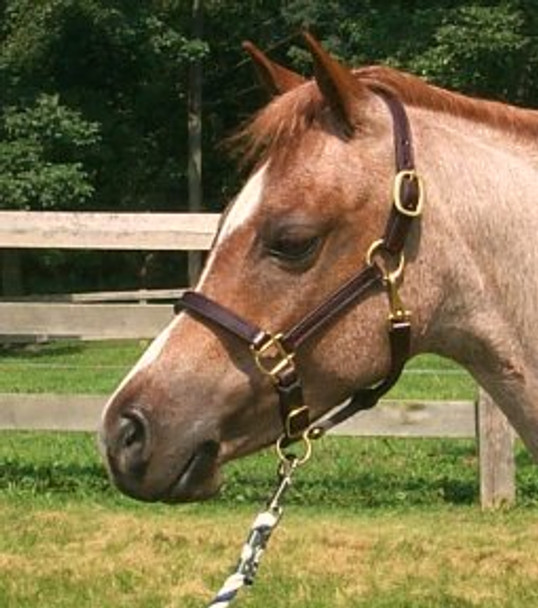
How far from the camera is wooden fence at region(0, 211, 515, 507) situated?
6871 millimetres

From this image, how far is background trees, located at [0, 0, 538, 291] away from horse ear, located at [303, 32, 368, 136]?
2178 cm

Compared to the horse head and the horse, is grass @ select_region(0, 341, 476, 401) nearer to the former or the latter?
the horse

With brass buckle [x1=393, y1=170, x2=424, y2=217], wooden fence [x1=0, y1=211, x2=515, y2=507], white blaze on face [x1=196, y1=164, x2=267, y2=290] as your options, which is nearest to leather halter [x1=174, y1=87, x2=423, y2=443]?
brass buckle [x1=393, y1=170, x2=424, y2=217]

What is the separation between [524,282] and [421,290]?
0.23 m

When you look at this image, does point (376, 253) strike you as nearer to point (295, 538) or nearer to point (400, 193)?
point (400, 193)

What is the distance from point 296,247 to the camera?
8.54 feet

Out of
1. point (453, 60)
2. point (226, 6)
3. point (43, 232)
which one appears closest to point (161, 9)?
point (226, 6)

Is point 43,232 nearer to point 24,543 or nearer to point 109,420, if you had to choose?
point 24,543

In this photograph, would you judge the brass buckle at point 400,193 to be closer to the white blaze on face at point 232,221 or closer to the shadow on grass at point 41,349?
the white blaze on face at point 232,221

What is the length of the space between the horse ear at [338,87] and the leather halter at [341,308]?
110 mm

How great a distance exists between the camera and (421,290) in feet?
8.71

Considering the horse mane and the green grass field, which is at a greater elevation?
the horse mane

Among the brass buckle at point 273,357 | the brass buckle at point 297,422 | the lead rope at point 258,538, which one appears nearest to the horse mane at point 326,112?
the brass buckle at point 273,357

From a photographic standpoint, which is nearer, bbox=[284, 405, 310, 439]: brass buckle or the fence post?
bbox=[284, 405, 310, 439]: brass buckle
